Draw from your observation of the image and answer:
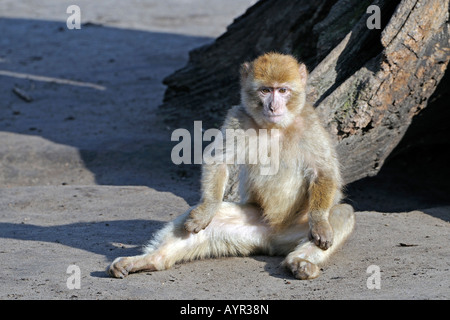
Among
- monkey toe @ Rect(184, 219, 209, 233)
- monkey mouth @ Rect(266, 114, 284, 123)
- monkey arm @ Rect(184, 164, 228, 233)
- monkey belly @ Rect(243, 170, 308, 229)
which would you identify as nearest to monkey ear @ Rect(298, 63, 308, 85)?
monkey mouth @ Rect(266, 114, 284, 123)

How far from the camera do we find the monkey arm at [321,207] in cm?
573

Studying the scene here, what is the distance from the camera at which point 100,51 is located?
1714 cm

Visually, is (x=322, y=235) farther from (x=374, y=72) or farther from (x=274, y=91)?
(x=374, y=72)

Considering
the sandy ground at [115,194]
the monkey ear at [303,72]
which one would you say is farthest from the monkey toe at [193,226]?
the monkey ear at [303,72]

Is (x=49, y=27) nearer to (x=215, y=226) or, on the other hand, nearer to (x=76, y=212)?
(x=76, y=212)

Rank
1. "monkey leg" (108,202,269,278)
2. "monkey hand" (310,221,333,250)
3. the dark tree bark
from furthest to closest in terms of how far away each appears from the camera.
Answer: the dark tree bark
"monkey leg" (108,202,269,278)
"monkey hand" (310,221,333,250)

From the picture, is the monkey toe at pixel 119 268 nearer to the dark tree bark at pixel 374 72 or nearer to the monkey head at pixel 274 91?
the monkey head at pixel 274 91

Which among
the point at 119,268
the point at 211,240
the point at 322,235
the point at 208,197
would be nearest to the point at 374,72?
the point at 322,235

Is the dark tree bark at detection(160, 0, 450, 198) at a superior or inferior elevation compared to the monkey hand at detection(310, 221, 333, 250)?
superior

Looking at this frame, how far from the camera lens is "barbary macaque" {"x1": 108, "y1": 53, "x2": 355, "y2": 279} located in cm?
589

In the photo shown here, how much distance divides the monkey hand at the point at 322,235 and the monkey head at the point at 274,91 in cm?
92

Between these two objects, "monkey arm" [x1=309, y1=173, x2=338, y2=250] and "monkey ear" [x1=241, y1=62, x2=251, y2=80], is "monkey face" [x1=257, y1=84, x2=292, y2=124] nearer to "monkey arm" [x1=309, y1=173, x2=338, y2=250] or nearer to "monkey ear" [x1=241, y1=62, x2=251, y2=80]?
"monkey ear" [x1=241, y1=62, x2=251, y2=80]

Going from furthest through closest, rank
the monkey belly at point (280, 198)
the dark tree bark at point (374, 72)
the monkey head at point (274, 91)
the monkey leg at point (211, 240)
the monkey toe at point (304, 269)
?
the dark tree bark at point (374, 72), the monkey belly at point (280, 198), the monkey head at point (274, 91), the monkey leg at point (211, 240), the monkey toe at point (304, 269)

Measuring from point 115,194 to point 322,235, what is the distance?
340 centimetres
